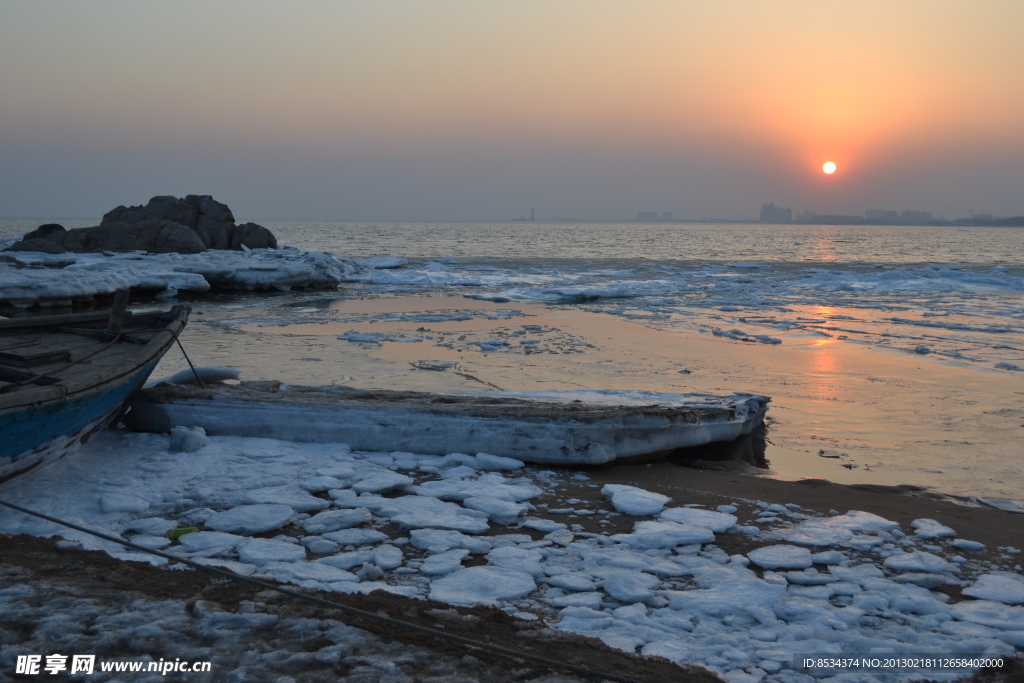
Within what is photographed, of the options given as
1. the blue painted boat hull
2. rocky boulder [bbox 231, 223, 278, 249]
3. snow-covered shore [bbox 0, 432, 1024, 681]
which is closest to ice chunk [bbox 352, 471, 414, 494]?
snow-covered shore [bbox 0, 432, 1024, 681]

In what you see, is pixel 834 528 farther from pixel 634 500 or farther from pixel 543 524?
pixel 543 524

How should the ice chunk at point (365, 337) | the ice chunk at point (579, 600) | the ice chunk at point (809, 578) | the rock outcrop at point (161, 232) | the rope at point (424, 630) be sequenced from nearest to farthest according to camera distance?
1. the rope at point (424, 630)
2. the ice chunk at point (579, 600)
3. the ice chunk at point (809, 578)
4. the ice chunk at point (365, 337)
5. the rock outcrop at point (161, 232)

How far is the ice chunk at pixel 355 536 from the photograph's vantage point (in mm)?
4172

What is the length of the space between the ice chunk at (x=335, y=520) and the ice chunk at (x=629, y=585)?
1.62 meters

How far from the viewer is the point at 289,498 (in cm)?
479

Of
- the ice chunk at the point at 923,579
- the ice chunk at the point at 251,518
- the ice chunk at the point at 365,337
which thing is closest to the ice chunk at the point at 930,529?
the ice chunk at the point at 923,579

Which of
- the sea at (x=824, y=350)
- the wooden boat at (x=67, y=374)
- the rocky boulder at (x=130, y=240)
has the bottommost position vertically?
the sea at (x=824, y=350)

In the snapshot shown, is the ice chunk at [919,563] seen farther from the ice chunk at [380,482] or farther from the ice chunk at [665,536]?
the ice chunk at [380,482]

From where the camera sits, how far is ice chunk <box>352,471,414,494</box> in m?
5.02

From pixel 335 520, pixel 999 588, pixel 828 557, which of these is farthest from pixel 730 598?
pixel 335 520

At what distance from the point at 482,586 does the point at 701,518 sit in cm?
171

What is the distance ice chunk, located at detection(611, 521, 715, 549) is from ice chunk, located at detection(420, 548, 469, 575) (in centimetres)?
95

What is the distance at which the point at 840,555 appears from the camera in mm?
4121

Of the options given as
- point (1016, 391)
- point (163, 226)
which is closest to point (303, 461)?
point (1016, 391)
